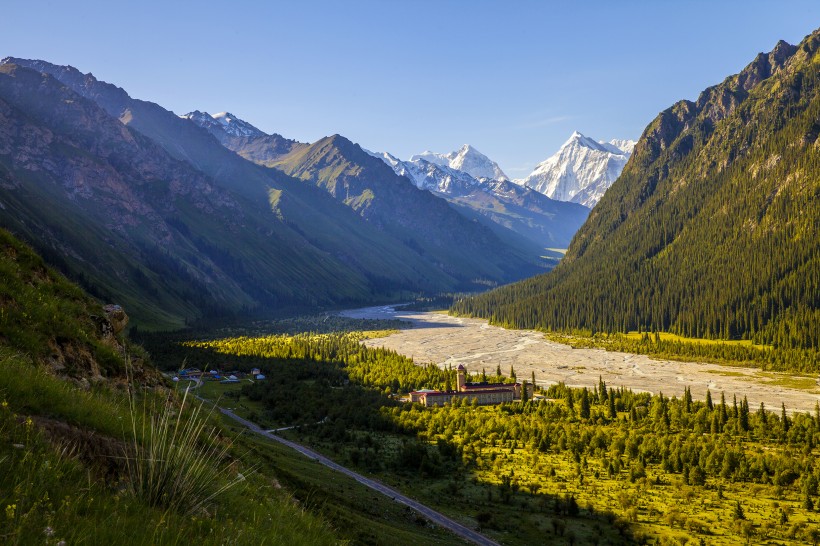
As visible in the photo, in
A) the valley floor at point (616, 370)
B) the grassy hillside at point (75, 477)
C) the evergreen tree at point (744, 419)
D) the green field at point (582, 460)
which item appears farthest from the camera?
the valley floor at point (616, 370)

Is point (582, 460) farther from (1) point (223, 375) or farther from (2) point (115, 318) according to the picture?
(1) point (223, 375)

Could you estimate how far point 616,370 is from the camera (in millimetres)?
140750

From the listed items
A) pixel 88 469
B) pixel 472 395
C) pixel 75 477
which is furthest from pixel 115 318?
pixel 472 395

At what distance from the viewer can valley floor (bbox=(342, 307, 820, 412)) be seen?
357 ft

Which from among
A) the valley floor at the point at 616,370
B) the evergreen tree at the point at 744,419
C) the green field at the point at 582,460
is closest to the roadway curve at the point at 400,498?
the green field at the point at 582,460

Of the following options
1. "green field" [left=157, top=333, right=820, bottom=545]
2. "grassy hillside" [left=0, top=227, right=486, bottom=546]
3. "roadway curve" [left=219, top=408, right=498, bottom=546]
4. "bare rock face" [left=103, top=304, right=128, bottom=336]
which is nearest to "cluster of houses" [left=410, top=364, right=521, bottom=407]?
"green field" [left=157, top=333, right=820, bottom=545]

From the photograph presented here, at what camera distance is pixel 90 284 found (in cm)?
18988

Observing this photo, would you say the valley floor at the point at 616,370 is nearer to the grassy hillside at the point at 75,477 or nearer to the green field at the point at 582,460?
the green field at the point at 582,460

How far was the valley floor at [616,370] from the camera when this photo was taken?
109m

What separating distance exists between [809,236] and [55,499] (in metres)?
255

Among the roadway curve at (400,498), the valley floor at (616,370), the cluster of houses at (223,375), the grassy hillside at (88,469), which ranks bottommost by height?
the cluster of houses at (223,375)

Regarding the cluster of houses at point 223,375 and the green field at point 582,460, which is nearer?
the green field at point 582,460

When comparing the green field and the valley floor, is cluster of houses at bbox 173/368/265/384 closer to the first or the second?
the green field

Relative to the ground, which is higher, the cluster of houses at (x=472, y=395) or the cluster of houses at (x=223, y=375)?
the cluster of houses at (x=472, y=395)
